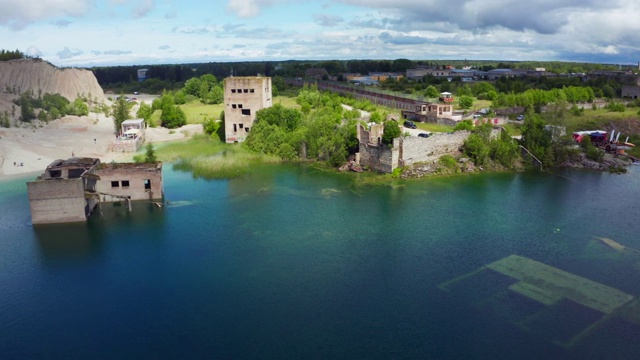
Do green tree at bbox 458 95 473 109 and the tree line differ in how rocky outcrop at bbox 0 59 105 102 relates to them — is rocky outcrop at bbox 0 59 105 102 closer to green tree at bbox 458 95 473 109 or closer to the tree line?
the tree line

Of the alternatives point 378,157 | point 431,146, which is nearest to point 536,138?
point 431,146

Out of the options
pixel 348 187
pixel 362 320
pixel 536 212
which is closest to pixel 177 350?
pixel 362 320

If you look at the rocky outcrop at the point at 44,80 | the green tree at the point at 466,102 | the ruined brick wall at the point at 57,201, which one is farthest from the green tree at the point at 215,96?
the ruined brick wall at the point at 57,201

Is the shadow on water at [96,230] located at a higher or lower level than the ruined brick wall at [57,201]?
lower

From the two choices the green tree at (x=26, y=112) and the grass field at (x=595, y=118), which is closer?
the grass field at (x=595, y=118)

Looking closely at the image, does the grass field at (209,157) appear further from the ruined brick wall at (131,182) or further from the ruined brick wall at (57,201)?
the ruined brick wall at (57,201)
